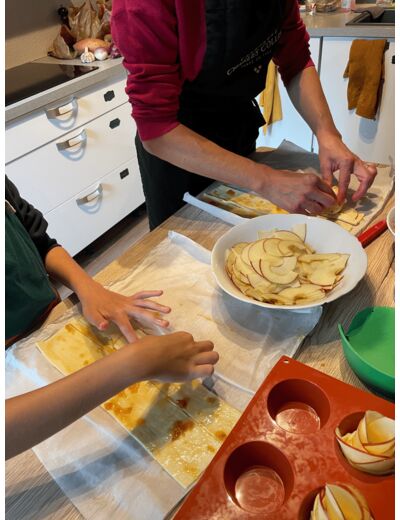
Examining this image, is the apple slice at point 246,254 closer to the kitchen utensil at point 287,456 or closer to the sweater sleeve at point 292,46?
the kitchen utensil at point 287,456

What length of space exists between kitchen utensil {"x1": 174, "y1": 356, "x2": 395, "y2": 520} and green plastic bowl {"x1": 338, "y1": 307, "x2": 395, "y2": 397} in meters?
0.05

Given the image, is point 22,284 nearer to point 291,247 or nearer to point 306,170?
point 291,247

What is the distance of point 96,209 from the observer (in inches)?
91.0

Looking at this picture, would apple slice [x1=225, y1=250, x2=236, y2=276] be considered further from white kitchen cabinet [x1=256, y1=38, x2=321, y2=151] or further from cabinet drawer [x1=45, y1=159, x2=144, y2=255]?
white kitchen cabinet [x1=256, y1=38, x2=321, y2=151]

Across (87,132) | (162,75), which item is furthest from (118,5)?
(87,132)

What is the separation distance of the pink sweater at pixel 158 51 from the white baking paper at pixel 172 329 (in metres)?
0.27

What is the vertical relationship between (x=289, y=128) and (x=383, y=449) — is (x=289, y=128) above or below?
below

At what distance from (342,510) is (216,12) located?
89 cm

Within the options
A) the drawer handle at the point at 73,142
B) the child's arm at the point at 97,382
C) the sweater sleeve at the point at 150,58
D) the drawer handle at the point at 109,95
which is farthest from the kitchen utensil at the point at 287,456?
the drawer handle at the point at 109,95

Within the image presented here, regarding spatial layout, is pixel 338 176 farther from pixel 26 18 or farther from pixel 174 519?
pixel 26 18

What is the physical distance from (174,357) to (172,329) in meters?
0.14

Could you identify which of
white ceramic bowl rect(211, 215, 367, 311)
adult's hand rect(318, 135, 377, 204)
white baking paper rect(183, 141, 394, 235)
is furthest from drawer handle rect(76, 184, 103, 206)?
white ceramic bowl rect(211, 215, 367, 311)

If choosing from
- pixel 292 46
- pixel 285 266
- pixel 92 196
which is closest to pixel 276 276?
pixel 285 266

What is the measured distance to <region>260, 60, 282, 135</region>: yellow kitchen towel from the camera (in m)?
2.40
